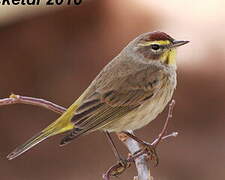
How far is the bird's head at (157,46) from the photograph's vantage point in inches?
257

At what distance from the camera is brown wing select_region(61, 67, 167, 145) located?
20.6 feet

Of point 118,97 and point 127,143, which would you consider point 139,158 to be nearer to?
point 127,143

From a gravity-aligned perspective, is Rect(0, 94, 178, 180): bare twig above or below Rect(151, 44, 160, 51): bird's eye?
below

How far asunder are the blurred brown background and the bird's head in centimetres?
427

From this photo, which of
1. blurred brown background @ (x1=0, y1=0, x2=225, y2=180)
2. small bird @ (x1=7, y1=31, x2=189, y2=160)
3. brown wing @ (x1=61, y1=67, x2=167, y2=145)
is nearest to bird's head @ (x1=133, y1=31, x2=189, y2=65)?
small bird @ (x1=7, y1=31, x2=189, y2=160)

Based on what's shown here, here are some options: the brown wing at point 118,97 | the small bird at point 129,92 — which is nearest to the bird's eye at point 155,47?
the small bird at point 129,92

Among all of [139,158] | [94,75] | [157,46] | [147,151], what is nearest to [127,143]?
[147,151]

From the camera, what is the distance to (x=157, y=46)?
6.62 metres

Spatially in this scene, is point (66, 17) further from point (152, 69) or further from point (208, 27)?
point (152, 69)

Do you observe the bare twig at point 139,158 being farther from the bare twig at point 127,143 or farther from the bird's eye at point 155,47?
the bird's eye at point 155,47

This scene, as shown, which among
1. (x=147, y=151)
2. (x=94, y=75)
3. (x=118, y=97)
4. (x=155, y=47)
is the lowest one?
(x=147, y=151)

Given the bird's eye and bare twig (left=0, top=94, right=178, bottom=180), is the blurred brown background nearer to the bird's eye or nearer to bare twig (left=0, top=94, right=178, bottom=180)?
the bird's eye

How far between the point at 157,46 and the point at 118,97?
1.81 feet

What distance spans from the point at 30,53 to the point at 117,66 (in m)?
6.33
